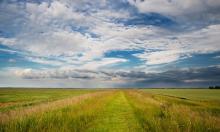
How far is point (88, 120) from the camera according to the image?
1327cm

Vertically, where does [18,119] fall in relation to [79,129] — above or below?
above

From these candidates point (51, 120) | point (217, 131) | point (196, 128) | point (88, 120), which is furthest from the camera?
point (88, 120)

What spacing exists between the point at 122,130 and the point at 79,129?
2.31 meters

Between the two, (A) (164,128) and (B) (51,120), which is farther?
(B) (51,120)

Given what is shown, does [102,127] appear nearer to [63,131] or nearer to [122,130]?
[122,130]

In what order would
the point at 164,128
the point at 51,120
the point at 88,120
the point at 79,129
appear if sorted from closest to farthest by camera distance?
the point at 164,128, the point at 79,129, the point at 51,120, the point at 88,120

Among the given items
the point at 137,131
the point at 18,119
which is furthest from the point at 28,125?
the point at 137,131

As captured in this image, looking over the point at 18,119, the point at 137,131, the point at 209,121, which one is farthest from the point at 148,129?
the point at 18,119

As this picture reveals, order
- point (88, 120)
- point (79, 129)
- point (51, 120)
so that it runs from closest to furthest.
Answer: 1. point (79, 129)
2. point (51, 120)
3. point (88, 120)

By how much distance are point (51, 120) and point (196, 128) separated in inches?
303

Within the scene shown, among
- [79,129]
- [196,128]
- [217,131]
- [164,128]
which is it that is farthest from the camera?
[79,129]

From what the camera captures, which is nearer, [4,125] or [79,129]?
[4,125]

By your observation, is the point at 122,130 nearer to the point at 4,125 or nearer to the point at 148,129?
the point at 148,129

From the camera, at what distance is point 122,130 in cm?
1078
